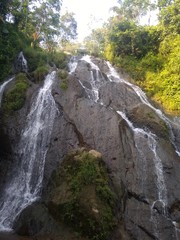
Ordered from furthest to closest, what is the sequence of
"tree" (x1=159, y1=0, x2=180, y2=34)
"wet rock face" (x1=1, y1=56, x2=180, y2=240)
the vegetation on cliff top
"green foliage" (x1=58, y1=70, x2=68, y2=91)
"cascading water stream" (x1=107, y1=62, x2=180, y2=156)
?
"tree" (x1=159, y1=0, x2=180, y2=34) < the vegetation on cliff top < "green foliage" (x1=58, y1=70, x2=68, y2=91) < "cascading water stream" (x1=107, y1=62, x2=180, y2=156) < "wet rock face" (x1=1, y1=56, x2=180, y2=240)

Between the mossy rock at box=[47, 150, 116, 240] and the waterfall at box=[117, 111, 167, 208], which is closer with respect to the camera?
the mossy rock at box=[47, 150, 116, 240]

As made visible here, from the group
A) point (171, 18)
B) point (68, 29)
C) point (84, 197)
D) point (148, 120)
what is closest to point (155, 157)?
point (148, 120)

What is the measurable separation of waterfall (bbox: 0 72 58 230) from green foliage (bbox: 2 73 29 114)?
2.53 feet

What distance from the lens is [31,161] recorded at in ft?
41.6

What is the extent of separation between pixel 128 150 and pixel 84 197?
356 cm

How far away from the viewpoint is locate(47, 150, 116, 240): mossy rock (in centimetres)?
930

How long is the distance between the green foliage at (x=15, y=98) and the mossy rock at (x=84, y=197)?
5198mm

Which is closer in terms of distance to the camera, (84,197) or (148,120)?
(84,197)

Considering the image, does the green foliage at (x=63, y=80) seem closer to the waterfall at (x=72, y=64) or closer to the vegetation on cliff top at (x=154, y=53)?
the waterfall at (x=72, y=64)

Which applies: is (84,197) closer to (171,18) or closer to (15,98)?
(15,98)

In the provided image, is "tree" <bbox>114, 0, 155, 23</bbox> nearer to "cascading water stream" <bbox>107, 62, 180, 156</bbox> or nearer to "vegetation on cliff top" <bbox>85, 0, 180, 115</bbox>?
"vegetation on cliff top" <bbox>85, 0, 180, 115</bbox>

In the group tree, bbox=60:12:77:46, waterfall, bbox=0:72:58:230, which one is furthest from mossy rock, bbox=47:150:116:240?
tree, bbox=60:12:77:46

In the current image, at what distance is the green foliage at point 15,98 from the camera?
14.7 m

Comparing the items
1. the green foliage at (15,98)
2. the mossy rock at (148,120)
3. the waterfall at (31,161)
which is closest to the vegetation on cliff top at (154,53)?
the mossy rock at (148,120)
